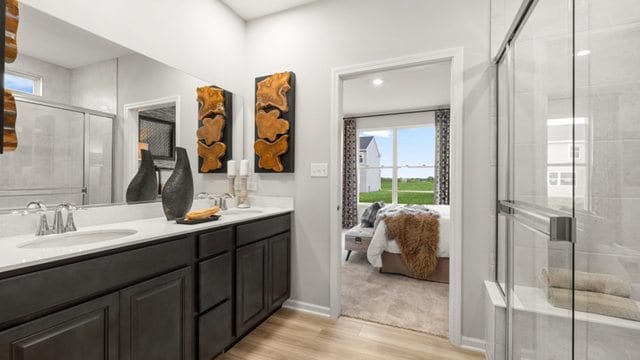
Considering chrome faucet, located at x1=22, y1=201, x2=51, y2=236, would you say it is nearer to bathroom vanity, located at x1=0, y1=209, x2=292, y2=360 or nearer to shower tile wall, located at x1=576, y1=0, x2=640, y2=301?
bathroom vanity, located at x1=0, y1=209, x2=292, y2=360

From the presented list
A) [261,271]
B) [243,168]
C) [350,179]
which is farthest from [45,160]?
[350,179]

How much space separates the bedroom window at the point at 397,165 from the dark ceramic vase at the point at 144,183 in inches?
202

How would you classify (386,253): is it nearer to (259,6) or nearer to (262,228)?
(262,228)

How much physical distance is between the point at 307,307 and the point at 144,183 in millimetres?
1620

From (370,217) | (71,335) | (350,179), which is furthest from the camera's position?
(350,179)

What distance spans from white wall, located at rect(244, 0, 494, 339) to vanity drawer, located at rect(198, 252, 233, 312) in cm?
82

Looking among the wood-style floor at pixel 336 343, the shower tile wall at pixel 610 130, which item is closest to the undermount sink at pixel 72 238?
the wood-style floor at pixel 336 343

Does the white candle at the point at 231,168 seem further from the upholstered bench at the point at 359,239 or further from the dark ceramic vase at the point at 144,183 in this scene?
the upholstered bench at the point at 359,239

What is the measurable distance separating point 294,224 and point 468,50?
1.90m

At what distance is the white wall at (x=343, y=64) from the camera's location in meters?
1.96

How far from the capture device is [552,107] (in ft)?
3.97

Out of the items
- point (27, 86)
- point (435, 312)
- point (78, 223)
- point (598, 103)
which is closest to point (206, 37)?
point (27, 86)

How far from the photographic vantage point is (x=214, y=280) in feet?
5.57

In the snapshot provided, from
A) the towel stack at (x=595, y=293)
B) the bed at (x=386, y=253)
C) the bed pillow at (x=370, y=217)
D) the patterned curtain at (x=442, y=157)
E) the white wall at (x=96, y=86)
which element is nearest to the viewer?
the towel stack at (x=595, y=293)
